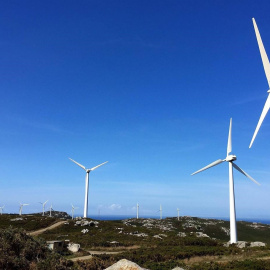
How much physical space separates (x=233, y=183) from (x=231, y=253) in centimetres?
1693

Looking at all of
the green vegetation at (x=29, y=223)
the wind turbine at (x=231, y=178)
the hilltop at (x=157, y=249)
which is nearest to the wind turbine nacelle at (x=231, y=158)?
the wind turbine at (x=231, y=178)

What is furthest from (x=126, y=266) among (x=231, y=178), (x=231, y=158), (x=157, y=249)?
(x=231, y=158)

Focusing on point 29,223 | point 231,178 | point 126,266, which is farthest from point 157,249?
point 29,223

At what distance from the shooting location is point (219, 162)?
195 ft

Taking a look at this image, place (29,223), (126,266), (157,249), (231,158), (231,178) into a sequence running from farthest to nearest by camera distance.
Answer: (29,223), (231,158), (231,178), (157,249), (126,266)

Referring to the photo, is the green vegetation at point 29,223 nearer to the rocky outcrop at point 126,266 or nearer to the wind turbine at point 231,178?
the wind turbine at point 231,178

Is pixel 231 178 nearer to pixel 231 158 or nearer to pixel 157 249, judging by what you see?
pixel 231 158

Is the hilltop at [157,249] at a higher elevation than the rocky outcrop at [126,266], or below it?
below

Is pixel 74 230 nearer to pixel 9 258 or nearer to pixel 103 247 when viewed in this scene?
pixel 103 247

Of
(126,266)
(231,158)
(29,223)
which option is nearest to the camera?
(126,266)

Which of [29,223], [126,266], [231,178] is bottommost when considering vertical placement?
[29,223]

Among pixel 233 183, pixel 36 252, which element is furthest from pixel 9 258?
pixel 233 183

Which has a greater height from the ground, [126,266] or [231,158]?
[231,158]

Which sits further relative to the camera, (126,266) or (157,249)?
(157,249)
